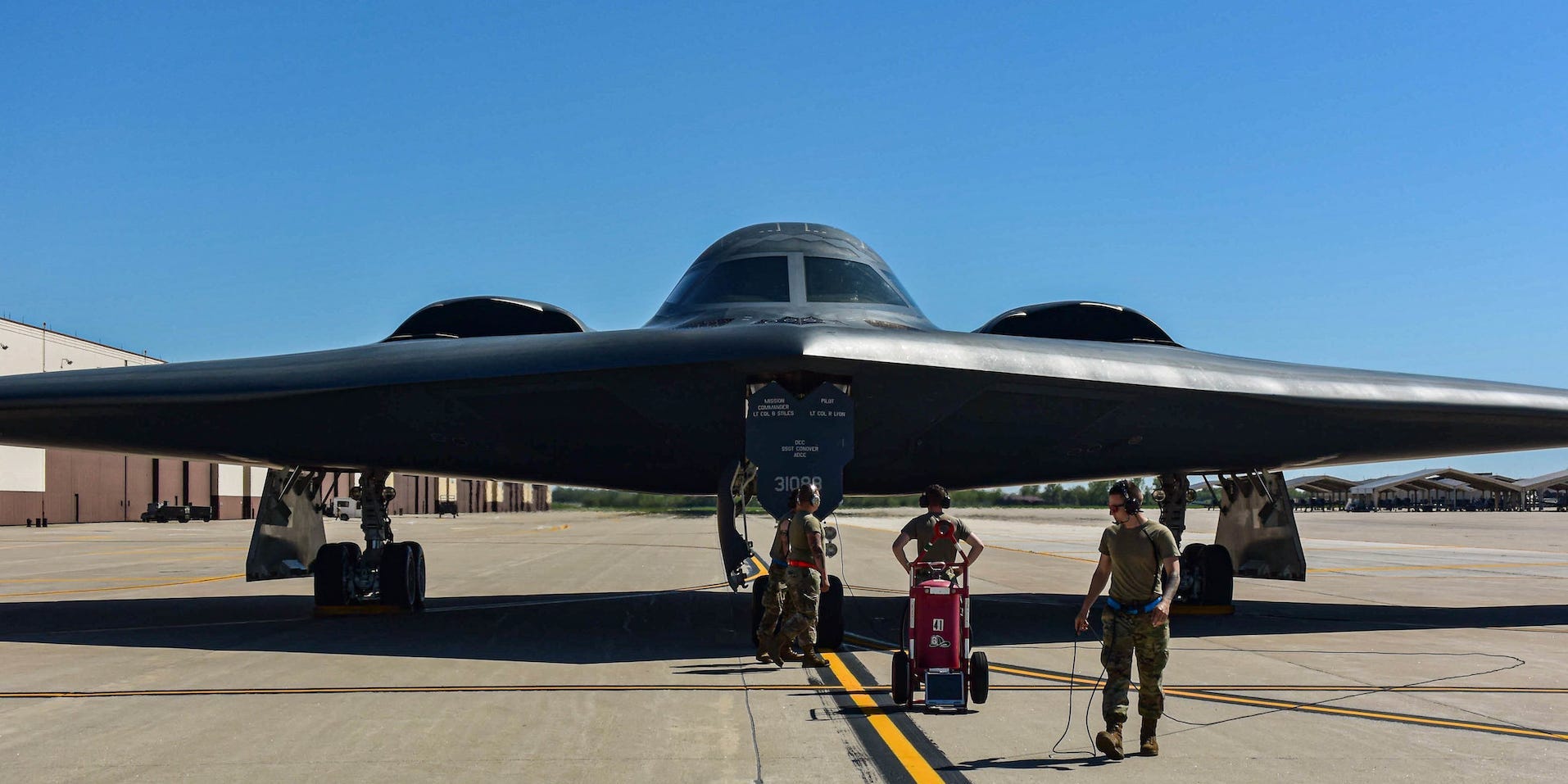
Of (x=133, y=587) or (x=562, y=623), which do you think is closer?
(x=562, y=623)

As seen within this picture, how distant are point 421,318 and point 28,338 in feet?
159

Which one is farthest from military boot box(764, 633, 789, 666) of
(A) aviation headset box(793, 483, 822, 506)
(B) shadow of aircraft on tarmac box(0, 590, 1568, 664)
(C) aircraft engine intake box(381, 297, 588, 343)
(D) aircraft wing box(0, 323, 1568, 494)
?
(C) aircraft engine intake box(381, 297, 588, 343)

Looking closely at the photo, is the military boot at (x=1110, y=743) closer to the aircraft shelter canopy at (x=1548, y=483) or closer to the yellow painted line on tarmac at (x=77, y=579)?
the yellow painted line on tarmac at (x=77, y=579)

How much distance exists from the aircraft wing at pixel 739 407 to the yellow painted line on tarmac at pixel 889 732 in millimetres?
2423

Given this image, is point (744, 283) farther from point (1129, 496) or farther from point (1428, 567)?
point (1428, 567)

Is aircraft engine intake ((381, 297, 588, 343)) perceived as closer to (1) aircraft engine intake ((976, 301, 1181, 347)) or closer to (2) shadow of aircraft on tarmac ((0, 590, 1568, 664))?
(2) shadow of aircraft on tarmac ((0, 590, 1568, 664))

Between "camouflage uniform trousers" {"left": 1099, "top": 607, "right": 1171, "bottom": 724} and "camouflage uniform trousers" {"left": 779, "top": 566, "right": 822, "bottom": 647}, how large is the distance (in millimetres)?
3097

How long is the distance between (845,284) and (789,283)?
0.66 metres

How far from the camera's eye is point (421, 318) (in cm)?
1314

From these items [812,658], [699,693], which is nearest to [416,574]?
[812,658]

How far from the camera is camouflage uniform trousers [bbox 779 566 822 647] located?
8.91 meters

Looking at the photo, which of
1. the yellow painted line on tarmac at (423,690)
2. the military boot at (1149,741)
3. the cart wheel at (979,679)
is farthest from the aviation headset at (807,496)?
the military boot at (1149,741)

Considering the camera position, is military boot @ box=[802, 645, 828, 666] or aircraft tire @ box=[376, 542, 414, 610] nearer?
military boot @ box=[802, 645, 828, 666]

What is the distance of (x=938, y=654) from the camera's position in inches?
277
